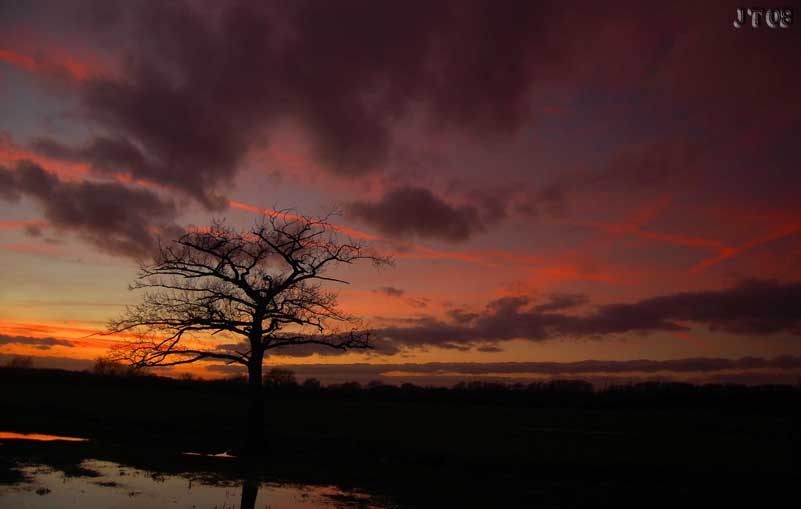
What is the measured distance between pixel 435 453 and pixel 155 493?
19167 mm

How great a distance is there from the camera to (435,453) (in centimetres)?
3581

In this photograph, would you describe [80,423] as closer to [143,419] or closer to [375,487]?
[143,419]

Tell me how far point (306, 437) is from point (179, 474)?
17.3 m

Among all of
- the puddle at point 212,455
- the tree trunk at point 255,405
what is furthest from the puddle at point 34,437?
the tree trunk at point 255,405

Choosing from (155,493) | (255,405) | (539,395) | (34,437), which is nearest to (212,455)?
(255,405)

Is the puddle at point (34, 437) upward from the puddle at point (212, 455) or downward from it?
upward

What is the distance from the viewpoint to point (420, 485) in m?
25.3

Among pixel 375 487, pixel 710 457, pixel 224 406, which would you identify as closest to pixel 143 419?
pixel 224 406

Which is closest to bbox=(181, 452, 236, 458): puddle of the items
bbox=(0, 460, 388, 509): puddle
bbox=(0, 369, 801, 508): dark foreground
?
bbox=(0, 369, 801, 508): dark foreground

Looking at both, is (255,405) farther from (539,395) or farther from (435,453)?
(539,395)

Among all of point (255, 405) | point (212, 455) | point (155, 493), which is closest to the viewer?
point (155, 493)

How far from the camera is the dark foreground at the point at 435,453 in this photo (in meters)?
25.0

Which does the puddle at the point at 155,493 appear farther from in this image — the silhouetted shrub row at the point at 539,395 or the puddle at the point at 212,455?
the silhouetted shrub row at the point at 539,395

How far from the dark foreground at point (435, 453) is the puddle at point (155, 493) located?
1.06 meters
